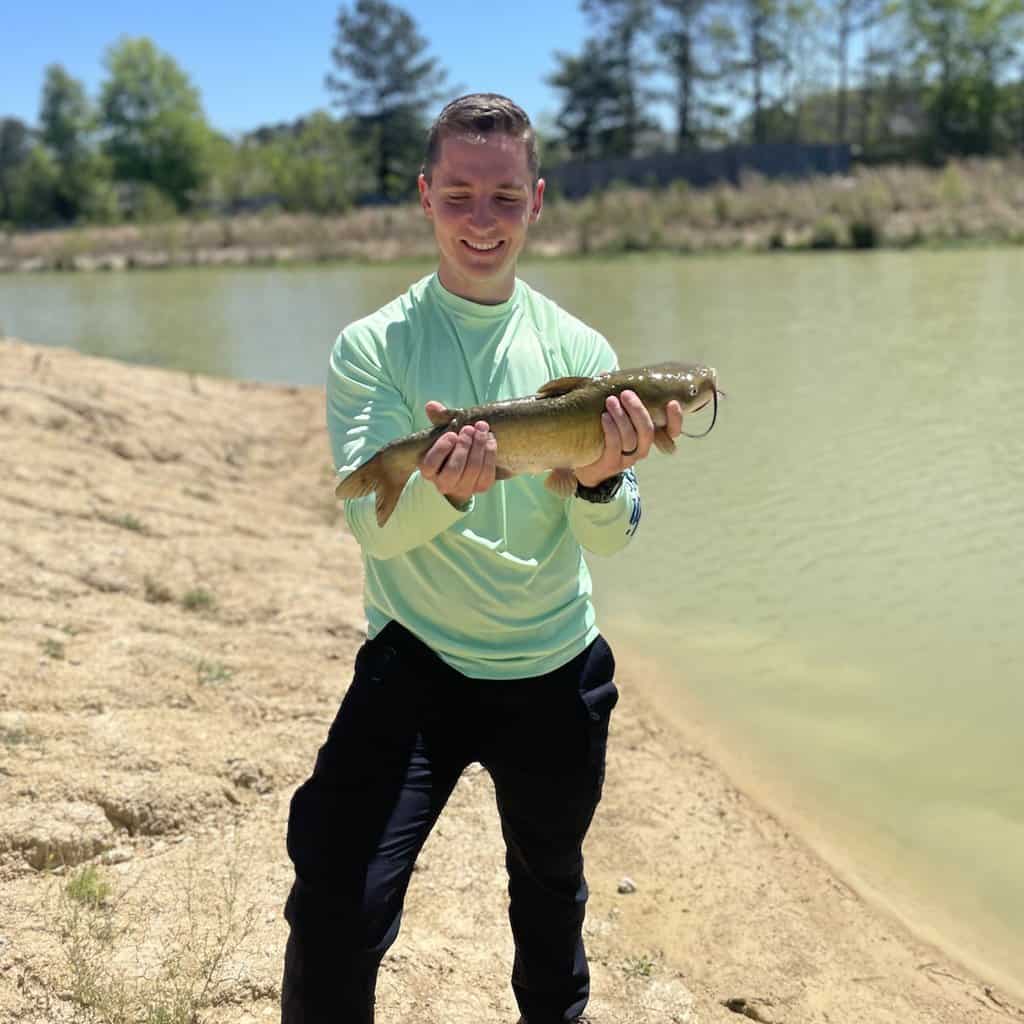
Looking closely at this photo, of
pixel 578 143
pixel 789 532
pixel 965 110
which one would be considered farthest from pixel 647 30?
pixel 789 532

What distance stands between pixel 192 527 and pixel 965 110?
55493 millimetres

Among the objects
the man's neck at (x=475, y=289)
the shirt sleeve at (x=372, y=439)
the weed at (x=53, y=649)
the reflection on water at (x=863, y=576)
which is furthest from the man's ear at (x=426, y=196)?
the reflection on water at (x=863, y=576)

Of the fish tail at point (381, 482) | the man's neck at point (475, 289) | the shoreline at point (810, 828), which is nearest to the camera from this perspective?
Answer: the fish tail at point (381, 482)

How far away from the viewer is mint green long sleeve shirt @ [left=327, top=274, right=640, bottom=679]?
2.19 m

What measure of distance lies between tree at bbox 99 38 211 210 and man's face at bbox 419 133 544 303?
6968 centimetres

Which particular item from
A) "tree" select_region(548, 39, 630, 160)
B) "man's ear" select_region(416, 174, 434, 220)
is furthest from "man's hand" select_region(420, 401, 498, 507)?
"tree" select_region(548, 39, 630, 160)

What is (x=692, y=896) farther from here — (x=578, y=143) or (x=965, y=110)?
(x=578, y=143)

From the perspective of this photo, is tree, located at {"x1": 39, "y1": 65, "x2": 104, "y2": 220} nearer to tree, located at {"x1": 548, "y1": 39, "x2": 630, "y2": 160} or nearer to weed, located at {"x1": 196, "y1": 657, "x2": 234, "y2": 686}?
tree, located at {"x1": 548, "y1": 39, "x2": 630, "y2": 160}

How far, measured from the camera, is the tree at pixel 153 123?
221 feet

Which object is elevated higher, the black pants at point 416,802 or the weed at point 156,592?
the black pants at point 416,802

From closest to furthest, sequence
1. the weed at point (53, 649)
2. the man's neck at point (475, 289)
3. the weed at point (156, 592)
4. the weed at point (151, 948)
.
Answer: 1. the man's neck at point (475, 289)
2. the weed at point (151, 948)
3. the weed at point (53, 649)
4. the weed at point (156, 592)

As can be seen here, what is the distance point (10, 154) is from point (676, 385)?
254 feet

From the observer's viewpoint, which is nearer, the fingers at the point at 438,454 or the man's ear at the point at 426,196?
the fingers at the point at 438,454

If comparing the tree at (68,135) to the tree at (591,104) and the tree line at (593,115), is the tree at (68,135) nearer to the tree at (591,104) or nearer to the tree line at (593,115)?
the tree line at (593,115)
